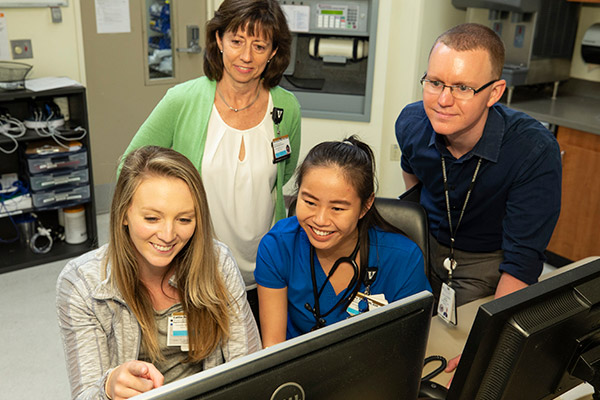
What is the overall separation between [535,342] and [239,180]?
1.17m

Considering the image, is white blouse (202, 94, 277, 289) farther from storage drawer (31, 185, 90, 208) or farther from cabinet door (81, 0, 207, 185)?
cabinet door (81, 0, 207, 185)

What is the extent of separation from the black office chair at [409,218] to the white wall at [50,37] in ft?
7.50

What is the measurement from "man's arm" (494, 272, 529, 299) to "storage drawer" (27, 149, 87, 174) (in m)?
2.43

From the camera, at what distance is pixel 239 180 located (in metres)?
1.95

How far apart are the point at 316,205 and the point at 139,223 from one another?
17.9 inches

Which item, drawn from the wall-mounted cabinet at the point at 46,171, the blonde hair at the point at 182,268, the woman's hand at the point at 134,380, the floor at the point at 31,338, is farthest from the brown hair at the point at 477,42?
the wall-mounted cabinet at the point at 46,171

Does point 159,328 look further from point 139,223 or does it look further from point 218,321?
point 139,223

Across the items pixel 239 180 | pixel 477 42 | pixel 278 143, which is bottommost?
pixel 239 180

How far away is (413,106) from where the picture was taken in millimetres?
1996

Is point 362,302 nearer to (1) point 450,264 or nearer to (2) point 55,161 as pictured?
(1) point 450,264

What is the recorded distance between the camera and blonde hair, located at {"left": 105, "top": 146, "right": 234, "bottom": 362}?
1.36m

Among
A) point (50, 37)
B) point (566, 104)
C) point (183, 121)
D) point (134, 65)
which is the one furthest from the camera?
point (134, 65)

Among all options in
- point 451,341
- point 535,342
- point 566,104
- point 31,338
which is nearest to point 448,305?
point 451,341

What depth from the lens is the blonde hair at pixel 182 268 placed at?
1358mm
